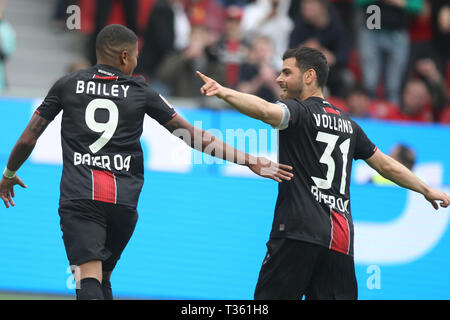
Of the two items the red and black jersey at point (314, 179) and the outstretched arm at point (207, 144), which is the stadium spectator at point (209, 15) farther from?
the red and black jersey at point (314, 179)

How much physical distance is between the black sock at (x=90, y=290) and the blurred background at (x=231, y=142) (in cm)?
340

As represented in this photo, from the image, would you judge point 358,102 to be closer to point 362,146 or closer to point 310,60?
point 362,146

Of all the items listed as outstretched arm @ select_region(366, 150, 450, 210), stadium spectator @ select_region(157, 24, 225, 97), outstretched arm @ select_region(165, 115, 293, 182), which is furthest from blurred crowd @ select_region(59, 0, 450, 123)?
outstretched arm @ select_region(165, 115, 293, 182)

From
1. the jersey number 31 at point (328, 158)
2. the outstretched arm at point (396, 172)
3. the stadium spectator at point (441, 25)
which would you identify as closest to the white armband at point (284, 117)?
the jersey number 31 at point (328, 158)

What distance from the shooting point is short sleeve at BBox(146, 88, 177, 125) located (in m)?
6.32

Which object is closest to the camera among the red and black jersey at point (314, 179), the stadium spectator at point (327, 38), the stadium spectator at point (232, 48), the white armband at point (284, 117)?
the white armband at point (284, 117)

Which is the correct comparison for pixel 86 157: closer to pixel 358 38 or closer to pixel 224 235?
pixel 224 235

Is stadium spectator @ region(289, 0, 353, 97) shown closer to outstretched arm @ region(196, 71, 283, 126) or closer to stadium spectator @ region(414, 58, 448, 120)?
stadium spectator @ region(414, 58, 448, 120)

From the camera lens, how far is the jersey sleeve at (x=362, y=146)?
6.53m

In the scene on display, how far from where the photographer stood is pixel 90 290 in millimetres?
5926

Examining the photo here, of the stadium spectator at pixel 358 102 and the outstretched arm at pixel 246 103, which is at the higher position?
the stadium spectator at pixel 358 102

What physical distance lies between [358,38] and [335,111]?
768 cm

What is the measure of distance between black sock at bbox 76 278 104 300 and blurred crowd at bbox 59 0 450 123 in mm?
6195

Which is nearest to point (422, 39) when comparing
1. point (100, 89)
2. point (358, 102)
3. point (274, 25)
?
point (358, 102)
